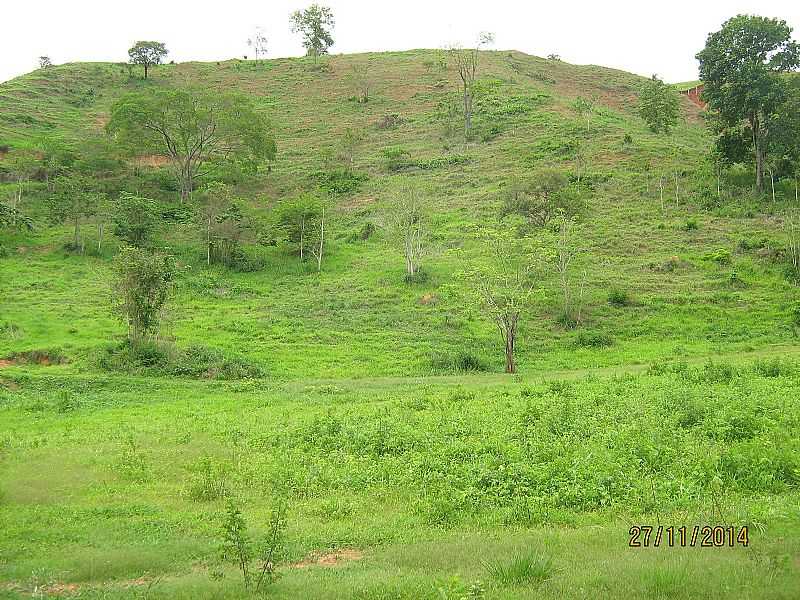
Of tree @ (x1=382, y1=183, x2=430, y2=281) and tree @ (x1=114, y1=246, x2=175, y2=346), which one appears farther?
tree @ (x1=382, y1=183, x2=430, y2=281)

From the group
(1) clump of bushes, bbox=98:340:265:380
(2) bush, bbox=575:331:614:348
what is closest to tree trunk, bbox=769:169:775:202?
(2) bush, bbox=575:331:614:348

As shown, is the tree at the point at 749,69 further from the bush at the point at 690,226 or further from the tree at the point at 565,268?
the tree at the point at 565,268

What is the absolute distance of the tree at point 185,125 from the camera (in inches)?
2223

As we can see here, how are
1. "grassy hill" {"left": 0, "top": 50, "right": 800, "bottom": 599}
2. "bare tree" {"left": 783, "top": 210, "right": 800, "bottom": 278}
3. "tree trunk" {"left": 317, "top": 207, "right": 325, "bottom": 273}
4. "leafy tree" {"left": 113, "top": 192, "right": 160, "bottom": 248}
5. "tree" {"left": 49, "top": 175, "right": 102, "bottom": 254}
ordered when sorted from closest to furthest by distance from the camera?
1. "grassy hill" {"left": 0, "top": 50, "right": 800, "bottom": 599}
2. "bare tree" {"left": 783, "top": 210, "right": 800, "bottom": 278}
3. "tree trunk" {"left": 317, "top": 207, "right": 325, "bottom": 273}
4. "leafy tree" {"left": 113, "top": 192, "right": 160, "bottom": 248}
5. "tree" {"left": 49, "top": 175, "right": 102, "bottom": 254}

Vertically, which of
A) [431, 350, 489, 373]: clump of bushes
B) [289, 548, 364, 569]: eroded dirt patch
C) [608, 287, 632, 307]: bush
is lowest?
[431, 350, 489, 373]: clump of bushes

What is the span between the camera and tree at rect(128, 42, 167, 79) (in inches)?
3718

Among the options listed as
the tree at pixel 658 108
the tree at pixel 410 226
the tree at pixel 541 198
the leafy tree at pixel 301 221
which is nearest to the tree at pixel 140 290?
the tree at pixel 410 226

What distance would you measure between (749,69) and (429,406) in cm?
3774

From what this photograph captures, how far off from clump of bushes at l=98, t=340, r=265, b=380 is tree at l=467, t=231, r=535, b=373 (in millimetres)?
11071

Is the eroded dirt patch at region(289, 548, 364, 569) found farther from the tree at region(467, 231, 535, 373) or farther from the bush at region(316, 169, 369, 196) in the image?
the bush at region(316, 169, 369, 196)

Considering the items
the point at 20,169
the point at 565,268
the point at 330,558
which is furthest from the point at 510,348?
the point at 20,169

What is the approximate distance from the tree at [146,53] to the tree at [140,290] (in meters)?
77.0

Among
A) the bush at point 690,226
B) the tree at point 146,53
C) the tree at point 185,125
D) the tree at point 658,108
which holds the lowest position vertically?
the bush at point 690,226

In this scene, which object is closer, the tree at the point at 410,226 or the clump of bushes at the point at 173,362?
the clump of bushes at the point at 173,362
